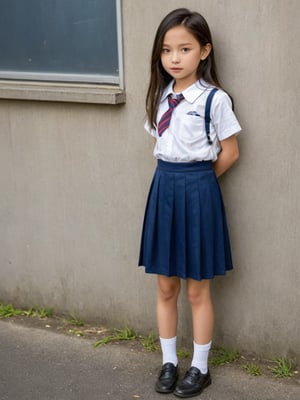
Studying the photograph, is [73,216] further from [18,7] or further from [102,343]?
[18,7]

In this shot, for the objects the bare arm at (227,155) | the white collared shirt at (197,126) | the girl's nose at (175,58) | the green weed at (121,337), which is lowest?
the green weed at (121,337)

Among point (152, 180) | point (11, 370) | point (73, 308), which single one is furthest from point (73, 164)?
point (11, 370)

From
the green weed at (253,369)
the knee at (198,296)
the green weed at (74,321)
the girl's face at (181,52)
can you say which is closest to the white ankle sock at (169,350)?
the knee at (198,296)

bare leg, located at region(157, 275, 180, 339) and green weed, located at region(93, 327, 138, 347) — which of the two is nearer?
bare leg, located at region(157, 275, 180, 339)

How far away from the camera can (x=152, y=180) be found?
367 cm

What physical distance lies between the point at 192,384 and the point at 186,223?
84 cm

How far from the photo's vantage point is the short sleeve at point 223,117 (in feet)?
10.8

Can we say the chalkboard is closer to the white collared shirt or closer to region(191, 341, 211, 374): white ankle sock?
the white collared shirt

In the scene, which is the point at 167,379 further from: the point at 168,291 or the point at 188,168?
the point at 188,168

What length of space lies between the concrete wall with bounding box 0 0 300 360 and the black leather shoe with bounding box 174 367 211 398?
1.14ft

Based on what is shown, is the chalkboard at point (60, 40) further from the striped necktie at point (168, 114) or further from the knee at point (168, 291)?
the knee at point (168, 291)

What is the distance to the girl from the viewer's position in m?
3.28

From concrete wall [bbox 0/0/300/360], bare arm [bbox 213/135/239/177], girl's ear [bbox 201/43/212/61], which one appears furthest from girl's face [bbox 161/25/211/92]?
bare arm [bbox 213/135/239/177]

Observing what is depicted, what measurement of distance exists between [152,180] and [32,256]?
44.7 inches
